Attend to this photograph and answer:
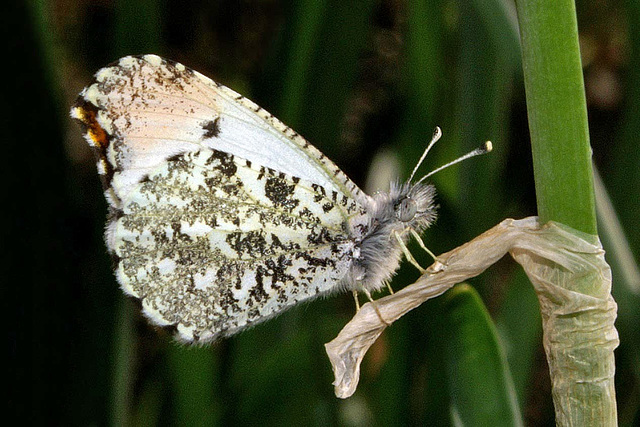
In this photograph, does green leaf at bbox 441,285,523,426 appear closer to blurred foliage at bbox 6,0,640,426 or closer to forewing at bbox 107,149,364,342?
blurred foliage at bbox 6,0,640,426

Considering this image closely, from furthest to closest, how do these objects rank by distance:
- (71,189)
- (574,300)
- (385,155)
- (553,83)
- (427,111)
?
(385,155) → (427,111) → (71,189) → (574,300) → (553,83)

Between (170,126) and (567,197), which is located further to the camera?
(170,126)

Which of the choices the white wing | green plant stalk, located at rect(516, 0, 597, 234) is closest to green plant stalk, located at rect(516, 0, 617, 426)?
green plant stalk, located at rect(516, 0, 597, 234)

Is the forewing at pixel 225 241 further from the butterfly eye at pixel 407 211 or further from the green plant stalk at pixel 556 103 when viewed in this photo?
the green plant stalk at pixel 556 103

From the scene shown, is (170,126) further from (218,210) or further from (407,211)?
(407,211)

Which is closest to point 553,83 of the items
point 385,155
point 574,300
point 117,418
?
point 574,300

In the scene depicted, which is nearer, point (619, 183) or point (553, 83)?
point (553, 83)

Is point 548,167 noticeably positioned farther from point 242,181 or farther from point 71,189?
point 71,189

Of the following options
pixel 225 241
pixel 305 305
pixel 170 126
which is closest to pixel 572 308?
pixel 225 241
